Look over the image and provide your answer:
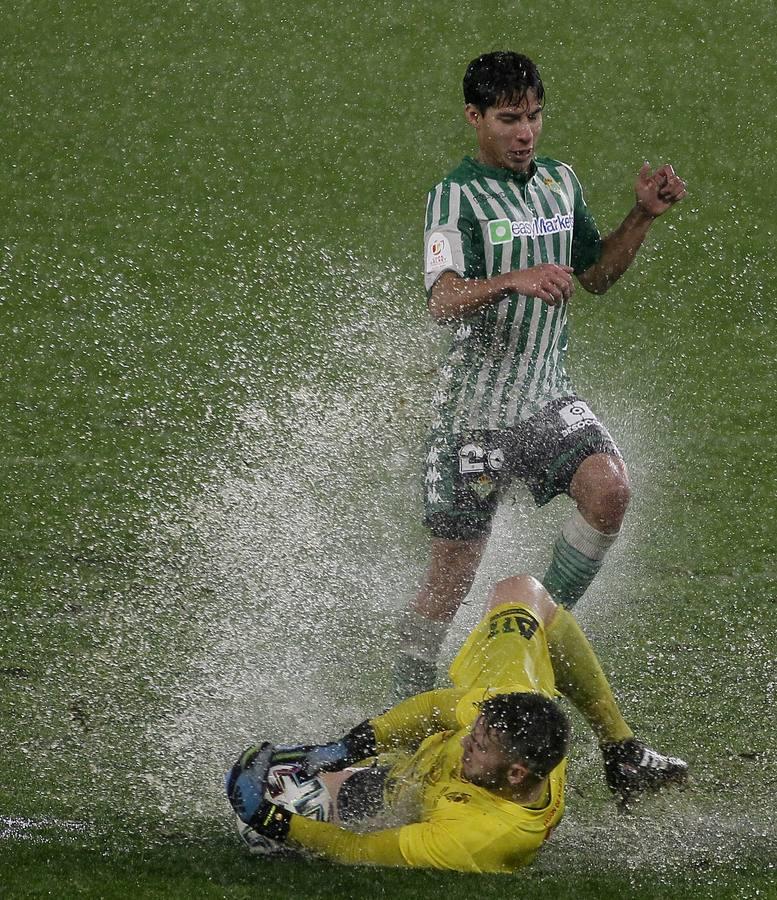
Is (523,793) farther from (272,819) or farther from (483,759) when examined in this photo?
(272,819)

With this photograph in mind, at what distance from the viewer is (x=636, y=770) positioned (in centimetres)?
461

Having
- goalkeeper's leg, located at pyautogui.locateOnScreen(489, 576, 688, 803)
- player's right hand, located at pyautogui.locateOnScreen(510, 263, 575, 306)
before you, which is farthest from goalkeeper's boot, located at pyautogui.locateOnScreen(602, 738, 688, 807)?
player's right hand, located at pyautogui.locateOnScreen(510, 263, 575, 306)

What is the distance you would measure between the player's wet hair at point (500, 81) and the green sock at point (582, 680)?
5.13 ft

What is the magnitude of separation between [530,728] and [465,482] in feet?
3.53

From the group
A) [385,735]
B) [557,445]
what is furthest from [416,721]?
[557,445]

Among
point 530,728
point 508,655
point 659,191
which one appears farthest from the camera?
point 659,191

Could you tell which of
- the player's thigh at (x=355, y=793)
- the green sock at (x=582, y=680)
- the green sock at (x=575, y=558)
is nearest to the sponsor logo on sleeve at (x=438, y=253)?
the green sock at (x=575, y=558)

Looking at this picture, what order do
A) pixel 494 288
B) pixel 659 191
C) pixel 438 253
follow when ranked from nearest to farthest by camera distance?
pixel 494 288
pixel 438 253
pixel 659 191

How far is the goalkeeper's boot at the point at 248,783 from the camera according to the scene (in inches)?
160

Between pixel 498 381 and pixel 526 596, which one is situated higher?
pixel 498 381

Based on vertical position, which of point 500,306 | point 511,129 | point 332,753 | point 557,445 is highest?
point 511,129

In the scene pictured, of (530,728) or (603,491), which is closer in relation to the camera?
(530,728)

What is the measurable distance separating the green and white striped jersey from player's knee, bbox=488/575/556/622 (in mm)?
514

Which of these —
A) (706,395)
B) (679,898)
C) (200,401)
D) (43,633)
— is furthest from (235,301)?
(679,898)
